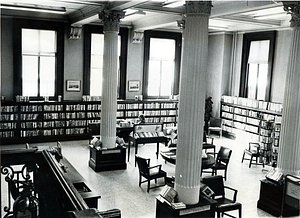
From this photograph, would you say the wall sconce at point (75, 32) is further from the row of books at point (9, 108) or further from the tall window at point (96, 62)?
the row of books at point (9, 108)

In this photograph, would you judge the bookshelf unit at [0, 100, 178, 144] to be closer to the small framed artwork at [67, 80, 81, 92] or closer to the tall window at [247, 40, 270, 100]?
the small framed artwork at [67, 80, 81, 92]

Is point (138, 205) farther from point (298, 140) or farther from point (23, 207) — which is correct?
point (23, 207)

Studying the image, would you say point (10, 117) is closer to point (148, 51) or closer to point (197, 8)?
point (148, 51)

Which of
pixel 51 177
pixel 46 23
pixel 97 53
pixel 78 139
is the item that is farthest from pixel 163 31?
pixel 51 177

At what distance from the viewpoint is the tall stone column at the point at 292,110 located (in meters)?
6.71

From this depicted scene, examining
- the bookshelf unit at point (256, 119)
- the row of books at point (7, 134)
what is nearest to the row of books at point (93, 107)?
the row of books at point (7, 134)

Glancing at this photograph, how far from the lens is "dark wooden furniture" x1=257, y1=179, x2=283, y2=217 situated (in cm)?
699

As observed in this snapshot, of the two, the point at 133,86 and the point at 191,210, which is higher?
the point at 133,86

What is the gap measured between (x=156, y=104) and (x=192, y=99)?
373 inches

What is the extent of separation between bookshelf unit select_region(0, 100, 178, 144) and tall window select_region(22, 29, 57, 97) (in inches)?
29.9

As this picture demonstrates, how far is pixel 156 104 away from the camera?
48.1 ft

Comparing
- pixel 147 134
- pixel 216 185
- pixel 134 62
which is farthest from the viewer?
pixel 134 62

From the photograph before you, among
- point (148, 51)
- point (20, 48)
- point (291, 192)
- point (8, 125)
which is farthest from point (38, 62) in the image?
point (291, 192)

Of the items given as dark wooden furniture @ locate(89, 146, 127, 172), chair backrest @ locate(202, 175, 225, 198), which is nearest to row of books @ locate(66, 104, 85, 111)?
dark wooden furniture @ locate(89, 146, 127, 172)
